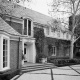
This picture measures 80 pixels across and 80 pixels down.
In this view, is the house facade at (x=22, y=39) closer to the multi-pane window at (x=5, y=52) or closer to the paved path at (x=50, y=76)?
the multi-pane window at (x=5, y=52)

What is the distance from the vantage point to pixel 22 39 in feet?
44.2

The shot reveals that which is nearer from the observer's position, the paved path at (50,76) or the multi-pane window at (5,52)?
the multi-pane window at (5,52)

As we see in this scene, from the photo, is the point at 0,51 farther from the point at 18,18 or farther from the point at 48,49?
the point at 48,49

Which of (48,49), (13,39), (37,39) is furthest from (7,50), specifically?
(48,49)

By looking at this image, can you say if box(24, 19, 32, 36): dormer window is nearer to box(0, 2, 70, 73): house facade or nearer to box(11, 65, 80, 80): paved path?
box(0, 2, 70, 73): house facade

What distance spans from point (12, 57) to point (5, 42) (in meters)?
1.63

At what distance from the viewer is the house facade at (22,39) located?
9.21m

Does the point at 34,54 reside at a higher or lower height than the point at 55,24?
lower

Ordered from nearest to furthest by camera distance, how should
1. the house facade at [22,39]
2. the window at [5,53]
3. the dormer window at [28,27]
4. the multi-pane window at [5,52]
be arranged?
the window at [5,53] < the multi-pane window at [5,52] < the house facade at [22,39] < the dormer window at [28,27]

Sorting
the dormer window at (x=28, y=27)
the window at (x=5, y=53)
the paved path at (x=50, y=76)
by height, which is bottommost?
the paved path at (x=50, y=76)

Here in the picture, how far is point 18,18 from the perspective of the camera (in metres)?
15.0

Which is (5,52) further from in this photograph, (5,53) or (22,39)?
(22,39)

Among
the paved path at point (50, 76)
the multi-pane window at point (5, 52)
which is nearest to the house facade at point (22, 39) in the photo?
the multi-pane window at point (5, 52)

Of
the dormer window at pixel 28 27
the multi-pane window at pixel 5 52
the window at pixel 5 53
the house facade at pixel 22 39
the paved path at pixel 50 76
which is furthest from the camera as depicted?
the dormer window at pixel 28 27
